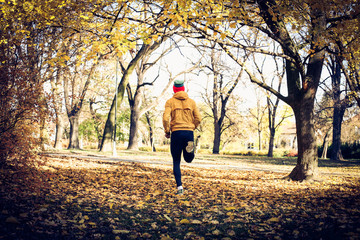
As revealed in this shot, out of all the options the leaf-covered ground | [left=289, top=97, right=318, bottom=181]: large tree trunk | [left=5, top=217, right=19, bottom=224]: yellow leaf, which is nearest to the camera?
[left=5, top=217, right=19, bottom=224]: yellow leaf

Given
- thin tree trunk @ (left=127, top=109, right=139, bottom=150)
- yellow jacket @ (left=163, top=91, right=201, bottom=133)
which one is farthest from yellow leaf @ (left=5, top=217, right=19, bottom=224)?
thin tree trunk @ (left=127, top=109, right=139, bottom=150)

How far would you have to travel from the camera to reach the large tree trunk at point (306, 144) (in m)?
8.53

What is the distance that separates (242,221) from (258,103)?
3617cm

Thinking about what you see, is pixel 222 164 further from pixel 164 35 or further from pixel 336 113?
pixel 336 113

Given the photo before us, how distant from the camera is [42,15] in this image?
312 inches

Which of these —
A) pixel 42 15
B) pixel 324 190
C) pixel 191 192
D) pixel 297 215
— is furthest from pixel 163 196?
pixel 42 15

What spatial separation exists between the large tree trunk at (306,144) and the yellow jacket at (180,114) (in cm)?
434

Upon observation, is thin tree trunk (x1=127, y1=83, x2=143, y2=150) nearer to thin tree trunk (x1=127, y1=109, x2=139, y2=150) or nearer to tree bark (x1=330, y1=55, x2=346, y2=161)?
thin tree trunk (x1=127, y1=109, x2=139, y2=150)

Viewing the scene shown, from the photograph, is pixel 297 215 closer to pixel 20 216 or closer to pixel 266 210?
pixel 266 210

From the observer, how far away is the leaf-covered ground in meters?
3.57

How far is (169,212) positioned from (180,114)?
1.90 meters

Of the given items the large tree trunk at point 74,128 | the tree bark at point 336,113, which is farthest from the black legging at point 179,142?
the tree bark at point 336,113

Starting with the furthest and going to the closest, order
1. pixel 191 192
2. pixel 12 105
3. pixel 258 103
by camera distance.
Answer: pixel 258 103
pixel 191 192
pixel 12 105

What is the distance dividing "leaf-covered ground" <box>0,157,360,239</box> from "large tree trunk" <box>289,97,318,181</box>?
4.27 feet
